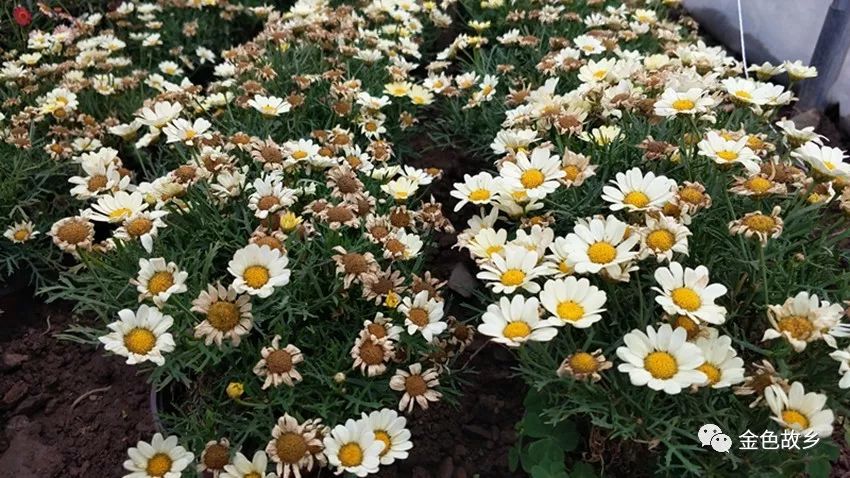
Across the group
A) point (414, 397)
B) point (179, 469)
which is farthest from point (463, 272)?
point (179, 469)

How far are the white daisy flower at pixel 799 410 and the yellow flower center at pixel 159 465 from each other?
4.30 ft

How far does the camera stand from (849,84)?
329 cm

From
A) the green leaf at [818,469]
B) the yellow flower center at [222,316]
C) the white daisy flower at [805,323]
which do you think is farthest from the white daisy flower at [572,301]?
the yellow flower center at [222,316]

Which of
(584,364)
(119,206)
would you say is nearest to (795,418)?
(584,364)

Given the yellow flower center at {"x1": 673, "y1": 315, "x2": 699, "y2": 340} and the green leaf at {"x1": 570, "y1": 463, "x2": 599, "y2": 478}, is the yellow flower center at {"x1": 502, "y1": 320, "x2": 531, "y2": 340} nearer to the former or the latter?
the yellow flower center at {"x1": 673, "y1": 315, "x2": 699, "y2": 340}

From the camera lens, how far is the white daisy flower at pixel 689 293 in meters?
1.37

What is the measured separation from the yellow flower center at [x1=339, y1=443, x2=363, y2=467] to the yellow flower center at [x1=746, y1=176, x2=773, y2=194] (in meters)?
1.09

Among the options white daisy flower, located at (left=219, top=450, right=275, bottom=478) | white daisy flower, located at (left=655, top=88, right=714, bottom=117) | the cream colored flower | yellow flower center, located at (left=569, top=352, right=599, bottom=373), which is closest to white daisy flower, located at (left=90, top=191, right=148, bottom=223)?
the cream colored flower

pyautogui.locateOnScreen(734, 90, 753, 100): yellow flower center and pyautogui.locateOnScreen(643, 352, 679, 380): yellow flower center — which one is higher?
pyautogui.locateOnScreen(734, 90, 753, 100): yellow flower center

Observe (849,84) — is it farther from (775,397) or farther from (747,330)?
(775,397)

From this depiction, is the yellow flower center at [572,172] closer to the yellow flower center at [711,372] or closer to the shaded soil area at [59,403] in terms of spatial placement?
the yellow flower center at [711,372]

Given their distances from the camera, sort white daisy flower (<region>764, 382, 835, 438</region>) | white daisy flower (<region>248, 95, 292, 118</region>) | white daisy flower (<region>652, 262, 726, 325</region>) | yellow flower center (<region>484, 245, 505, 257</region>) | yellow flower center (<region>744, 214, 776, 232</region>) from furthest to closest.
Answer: white daisy flower (<region>248, 95, 292, 118</region>)
yellow flower center (<region>484, 245, 505, 257</region>)
yellow flower center (<region>744, 214, 776, 232</region>)
white daisy flower (<region>652, 262, 726, 325</region>)
white daisy flower (<region>764, 382, 835, 438</region>)

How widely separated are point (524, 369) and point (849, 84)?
8.99 feet

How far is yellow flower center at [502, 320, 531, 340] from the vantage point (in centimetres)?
144
